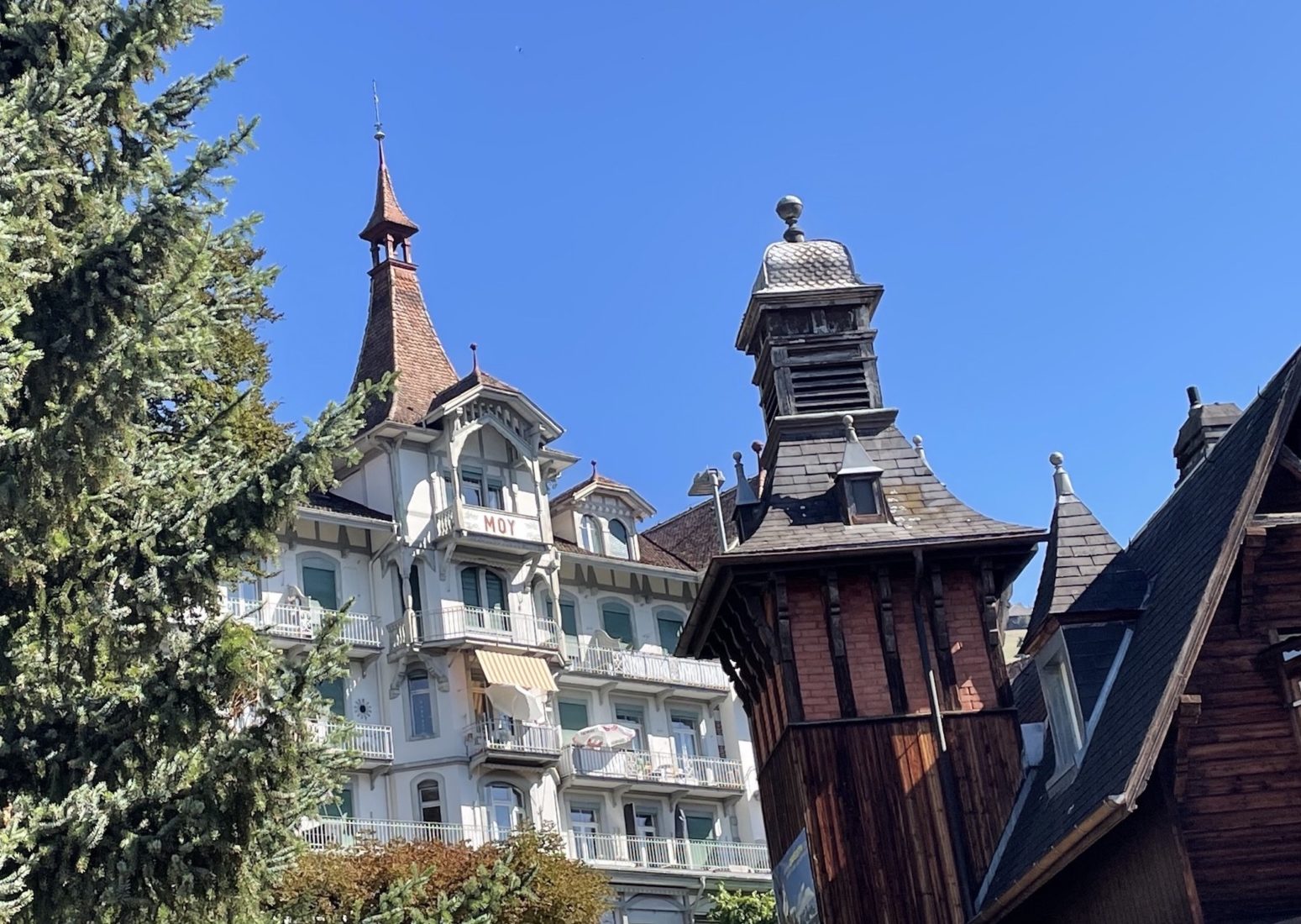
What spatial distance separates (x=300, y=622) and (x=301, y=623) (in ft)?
0.26

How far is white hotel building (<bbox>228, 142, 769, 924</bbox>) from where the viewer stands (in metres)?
44.1

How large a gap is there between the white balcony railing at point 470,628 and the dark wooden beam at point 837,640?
23.6m

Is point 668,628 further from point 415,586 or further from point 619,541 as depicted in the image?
point 415,586

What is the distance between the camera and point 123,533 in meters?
13.6

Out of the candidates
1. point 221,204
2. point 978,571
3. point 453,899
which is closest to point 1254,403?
point 978,571

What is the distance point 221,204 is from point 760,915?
29959 millimetres

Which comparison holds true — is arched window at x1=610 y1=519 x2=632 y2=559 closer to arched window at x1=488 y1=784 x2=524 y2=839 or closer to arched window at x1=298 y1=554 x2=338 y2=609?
arched window at x1=488 y1=784 x2=524 y2=839

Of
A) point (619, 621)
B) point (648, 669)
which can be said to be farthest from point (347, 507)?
point (648, 669)

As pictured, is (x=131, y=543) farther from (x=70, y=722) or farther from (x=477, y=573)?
(x=477, y=573)

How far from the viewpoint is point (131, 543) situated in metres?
13.6

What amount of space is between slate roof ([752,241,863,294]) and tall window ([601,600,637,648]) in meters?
25.8

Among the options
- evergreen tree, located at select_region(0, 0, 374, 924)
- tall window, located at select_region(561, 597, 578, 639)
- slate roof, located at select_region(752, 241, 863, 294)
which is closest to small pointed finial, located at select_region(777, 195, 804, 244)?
slate roof, located at select_region(752, 241, 863, 294)

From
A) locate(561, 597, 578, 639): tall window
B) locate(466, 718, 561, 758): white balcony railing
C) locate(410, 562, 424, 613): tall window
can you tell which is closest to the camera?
locate(466, 718, 561, 758): white balcony railing

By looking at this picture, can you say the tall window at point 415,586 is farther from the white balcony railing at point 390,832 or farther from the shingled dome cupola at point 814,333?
the shingled dome cupola at point 814,333
